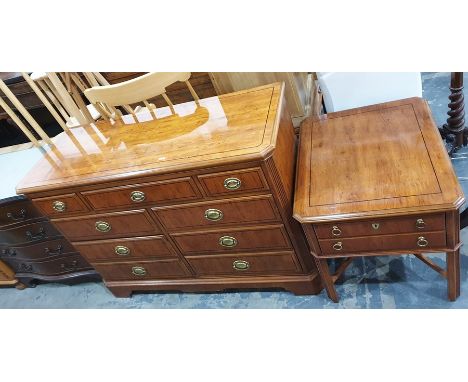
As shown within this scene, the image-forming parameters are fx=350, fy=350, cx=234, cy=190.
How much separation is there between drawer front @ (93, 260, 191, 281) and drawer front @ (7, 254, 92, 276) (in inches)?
10.7

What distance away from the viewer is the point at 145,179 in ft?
4.88

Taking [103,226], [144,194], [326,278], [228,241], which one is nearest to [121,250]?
[103,226]

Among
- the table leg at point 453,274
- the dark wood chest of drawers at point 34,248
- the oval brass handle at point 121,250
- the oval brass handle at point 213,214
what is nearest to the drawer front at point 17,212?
the dark wood chest of drawers at point 34,248

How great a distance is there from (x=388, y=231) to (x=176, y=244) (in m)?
1.00

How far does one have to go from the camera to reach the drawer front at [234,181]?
54.2 inches

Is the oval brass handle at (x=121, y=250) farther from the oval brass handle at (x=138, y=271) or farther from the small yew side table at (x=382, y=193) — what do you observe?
the small yew side table at (x=382, y=193)

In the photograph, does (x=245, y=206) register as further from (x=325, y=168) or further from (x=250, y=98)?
(x=250, y=98)

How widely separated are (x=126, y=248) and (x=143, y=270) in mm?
217

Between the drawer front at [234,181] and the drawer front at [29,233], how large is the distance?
1.19 metres

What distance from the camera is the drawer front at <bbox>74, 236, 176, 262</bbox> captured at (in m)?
1.82

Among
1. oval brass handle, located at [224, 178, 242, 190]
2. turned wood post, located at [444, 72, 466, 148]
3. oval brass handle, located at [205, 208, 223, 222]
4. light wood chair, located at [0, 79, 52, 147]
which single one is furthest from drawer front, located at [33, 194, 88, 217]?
turned wood post, located at [444, 72, 466, 148]

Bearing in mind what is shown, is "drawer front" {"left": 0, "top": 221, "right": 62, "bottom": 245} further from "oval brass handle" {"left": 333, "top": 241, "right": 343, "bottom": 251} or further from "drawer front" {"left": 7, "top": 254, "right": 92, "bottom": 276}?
"oval brass handle" {"left": 333, "top": 241, "right": 343, "bottom": 251}

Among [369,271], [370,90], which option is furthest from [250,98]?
[369,271]

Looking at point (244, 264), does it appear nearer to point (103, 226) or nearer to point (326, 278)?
point (326, 278)
